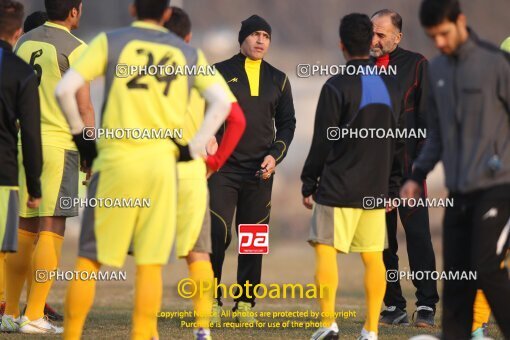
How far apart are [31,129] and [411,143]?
11.6 feet

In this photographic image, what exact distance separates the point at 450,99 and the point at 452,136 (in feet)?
0.69

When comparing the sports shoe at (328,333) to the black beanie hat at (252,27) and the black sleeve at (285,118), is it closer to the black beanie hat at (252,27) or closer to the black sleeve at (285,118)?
the black sleeve at (285,118)

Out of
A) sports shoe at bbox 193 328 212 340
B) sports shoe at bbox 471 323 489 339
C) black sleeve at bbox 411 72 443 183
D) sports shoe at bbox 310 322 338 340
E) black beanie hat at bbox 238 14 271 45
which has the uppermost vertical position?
black beanie hat at bbox 238 14 271 45

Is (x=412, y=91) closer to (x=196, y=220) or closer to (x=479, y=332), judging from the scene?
(x=479, y=332)

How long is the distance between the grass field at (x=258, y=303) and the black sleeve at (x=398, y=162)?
1.12 meters

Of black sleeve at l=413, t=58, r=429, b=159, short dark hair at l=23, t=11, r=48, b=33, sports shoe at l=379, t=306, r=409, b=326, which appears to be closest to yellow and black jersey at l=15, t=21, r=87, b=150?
short dark hair at l=23, t=11, r=48, b=33

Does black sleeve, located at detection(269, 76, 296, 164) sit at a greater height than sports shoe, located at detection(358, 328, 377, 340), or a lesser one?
greater

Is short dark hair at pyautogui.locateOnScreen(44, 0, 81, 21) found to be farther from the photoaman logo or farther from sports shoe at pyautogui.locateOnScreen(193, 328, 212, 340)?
sports shoe at pyautogui.locateOnScreen(193, 328, 212, 340)

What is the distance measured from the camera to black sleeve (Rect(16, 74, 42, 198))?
765 centimetres

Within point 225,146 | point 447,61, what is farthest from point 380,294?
point 447,61

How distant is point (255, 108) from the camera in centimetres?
1014

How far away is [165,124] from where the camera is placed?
6.91 meters

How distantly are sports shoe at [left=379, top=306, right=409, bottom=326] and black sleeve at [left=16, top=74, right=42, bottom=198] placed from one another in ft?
11.7

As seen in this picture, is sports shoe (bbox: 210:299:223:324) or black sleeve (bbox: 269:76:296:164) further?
black sleeve (bbox: 269:76:296:164)
